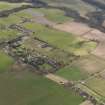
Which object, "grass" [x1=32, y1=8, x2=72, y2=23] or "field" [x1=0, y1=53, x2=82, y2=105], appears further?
"grass" [x1=32, y1=8, x2=72, y2=23]

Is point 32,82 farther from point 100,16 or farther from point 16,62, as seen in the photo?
point 100,16

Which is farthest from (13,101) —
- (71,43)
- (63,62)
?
(71,43)

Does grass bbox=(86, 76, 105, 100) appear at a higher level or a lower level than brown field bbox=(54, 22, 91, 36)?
lower

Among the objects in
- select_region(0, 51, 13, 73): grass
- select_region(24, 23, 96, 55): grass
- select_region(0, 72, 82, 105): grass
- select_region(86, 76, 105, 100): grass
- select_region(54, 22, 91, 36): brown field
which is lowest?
select_region(0, 51, 13, 73): grass

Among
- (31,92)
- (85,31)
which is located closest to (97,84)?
(31,92)

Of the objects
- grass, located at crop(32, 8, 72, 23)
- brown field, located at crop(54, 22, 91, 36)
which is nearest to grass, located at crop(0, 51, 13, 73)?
brown field, located at crop(54, 22, 91, 36)

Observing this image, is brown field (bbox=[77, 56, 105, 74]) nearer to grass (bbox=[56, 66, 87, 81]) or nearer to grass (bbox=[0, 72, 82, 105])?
grass (bbox=[56, 66, 87, 81])

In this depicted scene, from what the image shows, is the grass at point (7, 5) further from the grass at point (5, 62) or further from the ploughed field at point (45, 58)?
the grass at point (5, 62)
